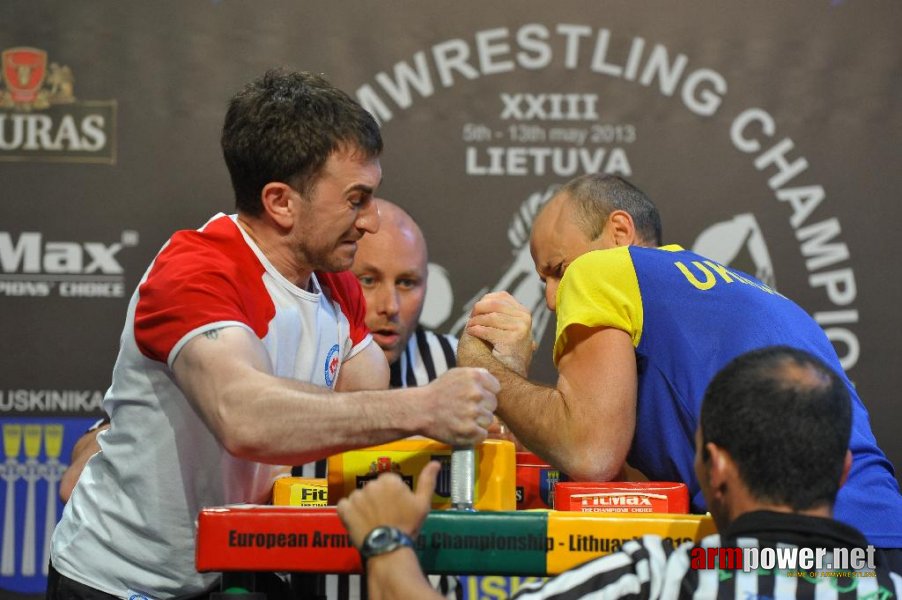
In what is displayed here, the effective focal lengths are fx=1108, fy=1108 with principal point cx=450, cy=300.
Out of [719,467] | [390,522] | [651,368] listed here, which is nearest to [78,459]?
[651,368]

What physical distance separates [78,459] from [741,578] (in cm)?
215

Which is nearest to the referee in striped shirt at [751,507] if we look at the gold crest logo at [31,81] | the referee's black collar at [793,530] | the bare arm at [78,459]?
the referee's black collar at [793,530]

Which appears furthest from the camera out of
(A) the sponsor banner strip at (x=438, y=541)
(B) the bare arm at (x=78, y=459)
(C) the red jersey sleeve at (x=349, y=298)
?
(B) the bare arm at (x=78, y=459)

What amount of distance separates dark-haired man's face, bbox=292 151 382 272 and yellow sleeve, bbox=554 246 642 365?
0.40 metres

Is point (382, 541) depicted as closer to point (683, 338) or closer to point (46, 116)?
point (683, 338)

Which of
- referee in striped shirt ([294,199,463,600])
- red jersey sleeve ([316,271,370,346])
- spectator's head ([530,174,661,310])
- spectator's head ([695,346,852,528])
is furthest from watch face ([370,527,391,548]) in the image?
referee in striped shirt ([294,199,463,600])

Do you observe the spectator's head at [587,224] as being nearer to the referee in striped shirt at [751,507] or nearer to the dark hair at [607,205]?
the dark hair at [607,205]

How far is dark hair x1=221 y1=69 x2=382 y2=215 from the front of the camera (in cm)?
192

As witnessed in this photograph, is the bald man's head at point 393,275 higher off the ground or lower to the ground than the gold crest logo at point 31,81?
lower

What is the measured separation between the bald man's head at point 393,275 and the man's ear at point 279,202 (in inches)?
53.6

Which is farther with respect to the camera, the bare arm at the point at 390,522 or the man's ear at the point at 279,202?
the man's ear at the point at 279,202

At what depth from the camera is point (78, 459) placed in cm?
301

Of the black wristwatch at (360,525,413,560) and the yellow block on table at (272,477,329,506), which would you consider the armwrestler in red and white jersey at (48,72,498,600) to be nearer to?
the yellow block on table at (272,477,329,506)

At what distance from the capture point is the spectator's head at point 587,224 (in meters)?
2.31
